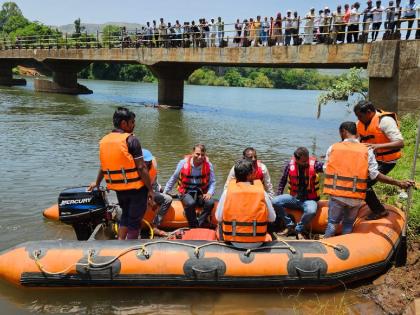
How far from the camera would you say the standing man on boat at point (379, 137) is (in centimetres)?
531

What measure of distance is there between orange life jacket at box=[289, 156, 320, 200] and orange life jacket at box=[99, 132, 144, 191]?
219cm

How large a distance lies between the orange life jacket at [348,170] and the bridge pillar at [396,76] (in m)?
9.39

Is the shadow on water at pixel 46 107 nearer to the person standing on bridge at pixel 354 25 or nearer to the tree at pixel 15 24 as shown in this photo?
the person standing on bridge at pixel 354 25

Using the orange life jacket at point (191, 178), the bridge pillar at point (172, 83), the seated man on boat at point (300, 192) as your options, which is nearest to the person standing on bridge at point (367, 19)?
the seated man on boat at point (300, 192)

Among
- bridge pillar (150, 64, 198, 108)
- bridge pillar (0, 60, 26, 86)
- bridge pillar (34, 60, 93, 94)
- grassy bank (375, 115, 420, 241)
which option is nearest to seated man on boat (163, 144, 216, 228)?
grassy bank (375, 115, 420, 241)

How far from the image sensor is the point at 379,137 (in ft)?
17.9

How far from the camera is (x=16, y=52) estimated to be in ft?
121

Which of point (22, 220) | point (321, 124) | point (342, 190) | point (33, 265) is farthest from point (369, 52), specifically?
point (33, 265)

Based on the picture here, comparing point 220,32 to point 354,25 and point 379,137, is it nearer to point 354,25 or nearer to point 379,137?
point 354,25

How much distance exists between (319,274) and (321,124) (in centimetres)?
1958

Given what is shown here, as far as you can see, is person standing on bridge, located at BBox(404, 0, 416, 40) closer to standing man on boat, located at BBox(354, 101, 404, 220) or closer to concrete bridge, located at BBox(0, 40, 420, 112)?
concrete bridge, located at BBox(0, 40, 420, 112)

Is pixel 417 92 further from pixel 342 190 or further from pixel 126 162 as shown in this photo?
pixel 126 162

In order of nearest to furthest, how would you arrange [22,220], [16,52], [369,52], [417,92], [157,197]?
1. [157,197]
2. [22,220]
3. [417,92]
4. [369,52]
5. [16,52]

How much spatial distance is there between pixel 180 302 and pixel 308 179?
2.46 m
